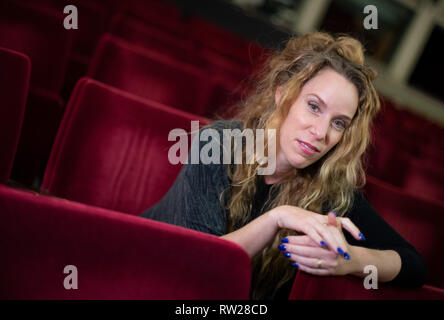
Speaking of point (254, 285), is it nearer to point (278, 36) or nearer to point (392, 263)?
point (392, 263)

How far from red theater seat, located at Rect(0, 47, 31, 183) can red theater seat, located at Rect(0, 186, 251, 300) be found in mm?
182

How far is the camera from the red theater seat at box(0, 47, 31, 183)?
0.34 meters

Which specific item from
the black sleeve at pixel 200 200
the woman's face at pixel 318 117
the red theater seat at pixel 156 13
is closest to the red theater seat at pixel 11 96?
the black sleeve at pixel 200 200

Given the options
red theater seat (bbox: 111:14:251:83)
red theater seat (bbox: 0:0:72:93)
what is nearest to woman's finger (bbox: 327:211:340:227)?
red theater seat (bbox: 0:0:72:93)

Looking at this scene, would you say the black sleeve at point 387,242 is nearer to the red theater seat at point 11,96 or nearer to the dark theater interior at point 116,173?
the dark theater interior at point 116,173

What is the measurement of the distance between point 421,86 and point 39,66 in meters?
3.06

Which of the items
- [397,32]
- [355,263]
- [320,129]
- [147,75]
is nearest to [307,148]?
[320,129]

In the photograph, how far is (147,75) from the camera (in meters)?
0.72

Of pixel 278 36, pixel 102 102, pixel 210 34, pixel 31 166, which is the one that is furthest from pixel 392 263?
pixel 278 36

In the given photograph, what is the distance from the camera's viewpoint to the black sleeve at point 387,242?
14.1 inches

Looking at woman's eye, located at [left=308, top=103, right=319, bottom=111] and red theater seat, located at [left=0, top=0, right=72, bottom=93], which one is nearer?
woman's eye, located at [left=308, top=103, right=319, bottom=111]

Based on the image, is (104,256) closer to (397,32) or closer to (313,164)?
(313,164)

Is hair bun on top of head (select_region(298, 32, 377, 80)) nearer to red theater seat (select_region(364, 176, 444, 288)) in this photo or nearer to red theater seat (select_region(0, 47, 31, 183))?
red theater seat (select_region(364, 176, 444, 288))

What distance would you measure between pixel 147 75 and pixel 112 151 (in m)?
0.32
